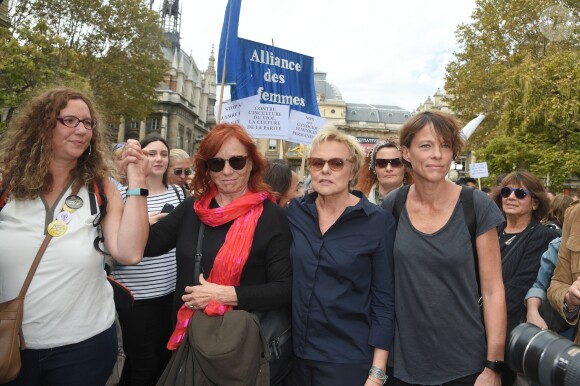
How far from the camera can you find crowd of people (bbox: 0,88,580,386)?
2.11 metres

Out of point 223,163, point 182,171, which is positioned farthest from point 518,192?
point 182,171

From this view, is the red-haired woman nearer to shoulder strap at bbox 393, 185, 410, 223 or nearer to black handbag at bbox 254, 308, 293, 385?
black handbag at bbox 254, 308, 293, 385

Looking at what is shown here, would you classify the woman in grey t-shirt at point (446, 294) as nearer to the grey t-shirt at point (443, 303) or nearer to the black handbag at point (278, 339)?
the grey t-shirt at point (443, 303)

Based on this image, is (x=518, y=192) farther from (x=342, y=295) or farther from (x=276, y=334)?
(x=276, y=334)

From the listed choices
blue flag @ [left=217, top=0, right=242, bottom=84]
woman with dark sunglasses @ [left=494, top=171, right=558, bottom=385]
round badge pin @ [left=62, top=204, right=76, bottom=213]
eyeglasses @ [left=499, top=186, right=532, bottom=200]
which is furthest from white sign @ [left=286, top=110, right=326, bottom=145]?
round badge pin @ [left=62, top=204, right=76, bottom=213]

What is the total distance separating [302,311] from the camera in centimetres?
224

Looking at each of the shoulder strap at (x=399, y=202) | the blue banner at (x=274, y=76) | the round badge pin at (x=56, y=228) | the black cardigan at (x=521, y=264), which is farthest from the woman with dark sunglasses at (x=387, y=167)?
the blue banner at (x=274, y=76)

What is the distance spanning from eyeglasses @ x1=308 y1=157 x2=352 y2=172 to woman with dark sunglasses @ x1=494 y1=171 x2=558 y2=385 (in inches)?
73.8

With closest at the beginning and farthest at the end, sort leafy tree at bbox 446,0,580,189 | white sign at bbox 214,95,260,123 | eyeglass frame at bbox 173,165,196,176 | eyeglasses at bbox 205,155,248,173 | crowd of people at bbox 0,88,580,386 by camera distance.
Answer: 1. crowd of people at bbox 0,88,580,386
2. eyeglasses at bbox 205,155,248,173
3. eyeglass frame at bbox 173,165,196,176
4. white sign at bbox 214,95,260,123
5. leafy tree at bbox 446,0,580,189

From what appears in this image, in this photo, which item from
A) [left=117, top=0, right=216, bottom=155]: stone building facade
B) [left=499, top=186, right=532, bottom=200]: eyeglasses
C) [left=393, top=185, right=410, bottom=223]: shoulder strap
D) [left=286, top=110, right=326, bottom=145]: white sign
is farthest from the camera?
[left=117, top=0, right=216, bottom=155]: stone building facade

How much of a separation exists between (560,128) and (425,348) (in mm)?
18808

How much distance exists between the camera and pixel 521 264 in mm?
3432

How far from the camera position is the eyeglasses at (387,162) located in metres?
3.88

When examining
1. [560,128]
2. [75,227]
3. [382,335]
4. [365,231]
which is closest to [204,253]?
[75,227]
